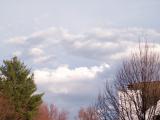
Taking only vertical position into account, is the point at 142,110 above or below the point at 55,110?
below

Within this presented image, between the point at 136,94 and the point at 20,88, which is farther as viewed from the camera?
the point at 20,88

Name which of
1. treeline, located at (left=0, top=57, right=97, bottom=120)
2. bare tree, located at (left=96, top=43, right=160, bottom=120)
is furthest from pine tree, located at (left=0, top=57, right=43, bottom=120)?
bare tree, located at (left=96, top=43, right=160, bottom=120)

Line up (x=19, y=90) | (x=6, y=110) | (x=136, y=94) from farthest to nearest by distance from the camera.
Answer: (x=19, y=90) → (x=6, y=110) → (x=136, y=94)

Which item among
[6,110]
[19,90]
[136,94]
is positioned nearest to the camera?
[136,94]

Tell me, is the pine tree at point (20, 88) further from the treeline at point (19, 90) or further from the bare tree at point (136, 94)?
the bare tree at point (136, 94)

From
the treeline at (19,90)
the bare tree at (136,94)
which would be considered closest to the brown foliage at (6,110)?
the treeline at (19,90)

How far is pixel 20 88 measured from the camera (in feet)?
211

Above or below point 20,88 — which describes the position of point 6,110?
below

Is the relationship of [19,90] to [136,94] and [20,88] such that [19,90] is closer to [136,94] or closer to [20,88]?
[20,88]

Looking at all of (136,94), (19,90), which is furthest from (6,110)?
(136,94)

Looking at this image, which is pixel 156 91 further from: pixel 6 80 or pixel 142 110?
pixel 6 80

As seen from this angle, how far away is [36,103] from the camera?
215ft

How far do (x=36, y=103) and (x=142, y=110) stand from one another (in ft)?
135

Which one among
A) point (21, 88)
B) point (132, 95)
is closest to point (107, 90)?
point (132, 95)
